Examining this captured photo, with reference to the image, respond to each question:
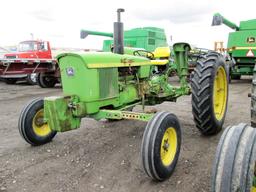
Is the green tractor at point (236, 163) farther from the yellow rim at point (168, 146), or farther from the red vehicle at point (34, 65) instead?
the red vehicle at point (34, 65)

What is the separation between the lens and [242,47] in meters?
12.5

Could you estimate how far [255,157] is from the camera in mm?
2123

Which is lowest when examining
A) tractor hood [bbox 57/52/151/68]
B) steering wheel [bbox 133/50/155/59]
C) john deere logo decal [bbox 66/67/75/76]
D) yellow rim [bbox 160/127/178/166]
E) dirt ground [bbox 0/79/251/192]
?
dirt ground [bbox 0/79/251/192]

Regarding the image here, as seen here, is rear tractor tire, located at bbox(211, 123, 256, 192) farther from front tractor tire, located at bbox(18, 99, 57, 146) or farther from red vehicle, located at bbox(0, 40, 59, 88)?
red vehicle, located at bbox(0, 40, 59, 88)

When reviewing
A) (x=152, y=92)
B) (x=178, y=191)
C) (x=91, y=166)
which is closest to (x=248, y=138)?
(x=178, y=191)

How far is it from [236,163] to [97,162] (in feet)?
7.53

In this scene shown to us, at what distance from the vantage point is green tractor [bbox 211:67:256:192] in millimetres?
2049

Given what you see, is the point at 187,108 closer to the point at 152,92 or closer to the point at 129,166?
the point at 152,92

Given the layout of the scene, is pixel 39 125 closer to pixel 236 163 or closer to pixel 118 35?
pixel 118 35

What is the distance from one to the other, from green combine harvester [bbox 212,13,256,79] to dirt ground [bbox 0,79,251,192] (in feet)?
24.0

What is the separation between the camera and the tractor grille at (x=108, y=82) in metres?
4.14

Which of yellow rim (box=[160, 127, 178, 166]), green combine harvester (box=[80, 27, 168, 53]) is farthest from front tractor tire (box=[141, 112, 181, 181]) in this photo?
green combine harvester (box=[80, 27, 168, 53])

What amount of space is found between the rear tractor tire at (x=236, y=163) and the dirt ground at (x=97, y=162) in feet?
4.00

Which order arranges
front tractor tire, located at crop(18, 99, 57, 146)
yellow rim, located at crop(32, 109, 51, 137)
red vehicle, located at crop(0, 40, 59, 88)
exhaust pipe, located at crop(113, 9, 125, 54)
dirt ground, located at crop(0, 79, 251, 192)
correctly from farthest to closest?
1. red vehicle, located at crop(0, 40, 59, 88)
2. exhaust pipe, located at crop(113, 9, 125, 54)
3. yellow rim, located at crop(32, 109, 51, 137)
4. front tractor tire, located at crop(18, 99, 57, 146)
5. dirt ground, located at crop(0, 79, 251, 192)
